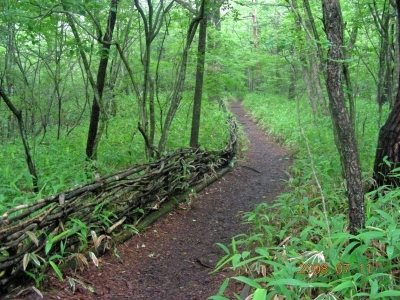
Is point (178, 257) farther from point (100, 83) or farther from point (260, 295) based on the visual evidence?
point (100, 83)

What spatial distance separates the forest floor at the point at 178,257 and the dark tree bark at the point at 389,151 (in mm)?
1784

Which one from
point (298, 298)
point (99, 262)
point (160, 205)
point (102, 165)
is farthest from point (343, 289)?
point (102, 165)

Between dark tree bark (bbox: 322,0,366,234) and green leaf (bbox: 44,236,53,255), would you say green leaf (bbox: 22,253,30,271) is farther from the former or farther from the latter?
dark tree bark (bbox: 322,0,366,234)

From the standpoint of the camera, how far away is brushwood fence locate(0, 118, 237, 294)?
256 centimetres

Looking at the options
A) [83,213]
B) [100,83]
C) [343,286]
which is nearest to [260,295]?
[343,286]

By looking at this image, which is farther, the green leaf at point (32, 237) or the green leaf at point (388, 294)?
the green leaf at point (32, 237)

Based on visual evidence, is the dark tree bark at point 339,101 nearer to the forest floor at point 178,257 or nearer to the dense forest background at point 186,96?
the dense forest background at point 186,96

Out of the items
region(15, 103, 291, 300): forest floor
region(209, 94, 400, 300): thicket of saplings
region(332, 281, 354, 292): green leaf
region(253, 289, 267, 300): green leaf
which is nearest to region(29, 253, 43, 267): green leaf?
region(15, 103, 291, 300): forest floor

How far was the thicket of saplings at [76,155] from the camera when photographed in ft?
14.4

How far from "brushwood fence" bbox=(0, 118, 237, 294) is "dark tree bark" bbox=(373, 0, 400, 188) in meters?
2.75

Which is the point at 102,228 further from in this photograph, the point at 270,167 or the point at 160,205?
the point at 270,167

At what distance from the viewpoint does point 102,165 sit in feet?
19.1

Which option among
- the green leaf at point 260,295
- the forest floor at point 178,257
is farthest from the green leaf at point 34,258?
the green leaf at point 260,295

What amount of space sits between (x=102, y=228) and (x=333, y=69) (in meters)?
2.70
